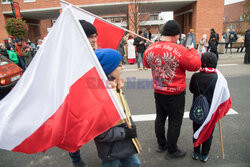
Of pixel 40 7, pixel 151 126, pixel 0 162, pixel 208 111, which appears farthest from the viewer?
pixel 40 7

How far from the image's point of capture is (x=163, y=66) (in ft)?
7.28

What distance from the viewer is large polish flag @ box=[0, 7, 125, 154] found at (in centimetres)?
152

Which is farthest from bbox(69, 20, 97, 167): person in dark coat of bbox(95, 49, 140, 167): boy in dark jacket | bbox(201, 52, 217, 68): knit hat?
bbox(201, 52, 217, 68): knit hat

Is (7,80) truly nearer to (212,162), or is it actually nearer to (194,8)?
(212,162)

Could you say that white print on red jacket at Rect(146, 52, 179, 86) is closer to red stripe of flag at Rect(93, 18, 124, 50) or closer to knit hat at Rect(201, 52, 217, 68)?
knit hat at Rect(201, 52, 217, 68)

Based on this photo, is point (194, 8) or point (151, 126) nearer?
point (151, 126)

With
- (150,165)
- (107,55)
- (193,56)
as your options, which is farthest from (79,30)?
(150,165)

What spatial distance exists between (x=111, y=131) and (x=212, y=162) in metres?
1.78

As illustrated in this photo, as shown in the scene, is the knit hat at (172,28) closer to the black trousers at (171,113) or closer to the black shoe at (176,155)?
the black trousers at (171,113)

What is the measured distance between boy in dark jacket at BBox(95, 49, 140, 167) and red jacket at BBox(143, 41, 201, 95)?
0.71m

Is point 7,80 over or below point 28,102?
below

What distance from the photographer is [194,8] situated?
19.8 metres

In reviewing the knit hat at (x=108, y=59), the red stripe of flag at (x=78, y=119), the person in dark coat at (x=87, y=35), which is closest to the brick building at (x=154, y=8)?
the person in dark coat at (x=87, y=35)

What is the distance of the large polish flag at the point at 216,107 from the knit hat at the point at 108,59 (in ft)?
4.44
